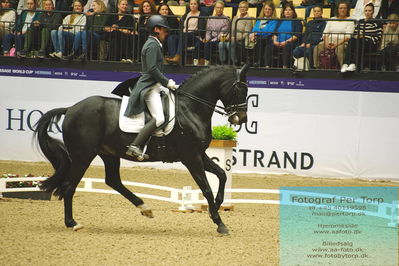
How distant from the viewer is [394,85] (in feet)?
49.5

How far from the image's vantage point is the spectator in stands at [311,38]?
15414 millimetres

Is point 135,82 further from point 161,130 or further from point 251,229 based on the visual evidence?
point 251,229

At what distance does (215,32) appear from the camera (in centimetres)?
1623

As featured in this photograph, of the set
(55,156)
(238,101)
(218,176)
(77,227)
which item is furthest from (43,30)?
(218,176)

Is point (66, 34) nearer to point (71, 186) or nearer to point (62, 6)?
point (62, 6)

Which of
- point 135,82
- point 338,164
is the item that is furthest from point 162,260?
point 338,164

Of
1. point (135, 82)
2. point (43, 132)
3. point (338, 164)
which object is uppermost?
point (135, 82)

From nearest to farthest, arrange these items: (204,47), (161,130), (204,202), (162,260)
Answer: (162,260)
(161,130)
(204,202)
(204,47)

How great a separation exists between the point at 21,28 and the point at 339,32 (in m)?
7.16

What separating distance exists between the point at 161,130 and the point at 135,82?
85 cm

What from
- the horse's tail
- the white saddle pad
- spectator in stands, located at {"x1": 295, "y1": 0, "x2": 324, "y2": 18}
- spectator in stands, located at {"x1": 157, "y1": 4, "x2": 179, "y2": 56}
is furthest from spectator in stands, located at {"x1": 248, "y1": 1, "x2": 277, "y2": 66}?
the horse's tail

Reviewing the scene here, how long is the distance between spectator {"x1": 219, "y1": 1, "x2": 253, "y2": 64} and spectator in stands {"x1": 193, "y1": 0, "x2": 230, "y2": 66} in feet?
0.52

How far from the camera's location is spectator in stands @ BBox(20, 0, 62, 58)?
56.5 ft

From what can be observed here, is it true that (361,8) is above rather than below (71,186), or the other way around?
above
